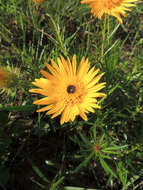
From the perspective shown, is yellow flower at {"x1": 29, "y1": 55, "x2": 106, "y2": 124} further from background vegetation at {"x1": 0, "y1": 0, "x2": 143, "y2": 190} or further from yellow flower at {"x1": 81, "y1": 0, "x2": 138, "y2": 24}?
yellow flower at {"x1": 81, "y1": 0, "x2": 138, "y2": 24}

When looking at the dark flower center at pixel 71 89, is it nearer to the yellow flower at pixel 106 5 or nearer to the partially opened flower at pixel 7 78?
the partially opened flower at pixel 7 78

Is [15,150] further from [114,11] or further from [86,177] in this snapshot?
[114,11]

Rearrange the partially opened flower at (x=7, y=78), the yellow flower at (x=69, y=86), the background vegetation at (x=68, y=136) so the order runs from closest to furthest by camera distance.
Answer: the partially opened flower at (x=7, y=78)
the yellow flower at (x=69, y=86)
the background vegetation at (x=68, y=136)

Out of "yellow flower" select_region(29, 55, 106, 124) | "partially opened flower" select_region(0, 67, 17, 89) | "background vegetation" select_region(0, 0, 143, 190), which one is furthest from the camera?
"background vegetation" select_region(0, 0, 143, 190)

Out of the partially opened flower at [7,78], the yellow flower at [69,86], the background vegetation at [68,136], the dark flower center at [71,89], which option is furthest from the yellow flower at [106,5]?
the partially opened flower at [7,78]

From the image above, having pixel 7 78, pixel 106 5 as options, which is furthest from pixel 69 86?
pixel 106 5

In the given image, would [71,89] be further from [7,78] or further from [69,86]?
[7,78]

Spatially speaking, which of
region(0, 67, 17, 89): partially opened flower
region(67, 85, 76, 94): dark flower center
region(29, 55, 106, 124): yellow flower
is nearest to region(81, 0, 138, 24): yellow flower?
region(29, 55, 106, 124): yellow flower

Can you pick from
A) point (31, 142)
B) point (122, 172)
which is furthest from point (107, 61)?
point (31, 142)
